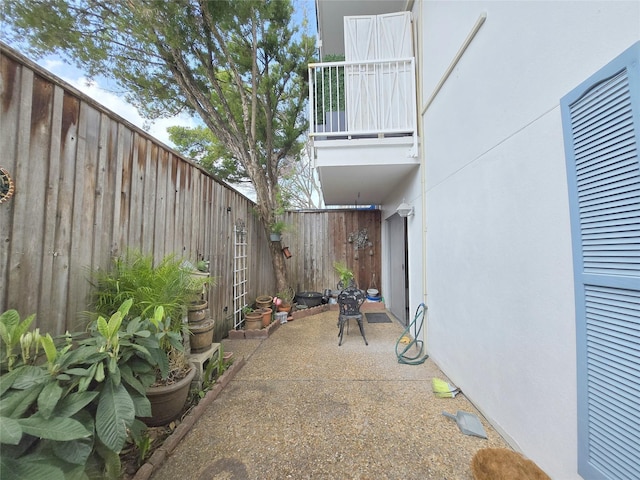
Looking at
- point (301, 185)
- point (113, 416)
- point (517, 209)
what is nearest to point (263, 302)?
point (113, 416)

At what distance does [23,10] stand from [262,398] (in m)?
4.47

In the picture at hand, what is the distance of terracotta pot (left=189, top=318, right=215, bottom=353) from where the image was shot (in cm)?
235

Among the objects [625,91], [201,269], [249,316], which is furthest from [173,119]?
[625,91]

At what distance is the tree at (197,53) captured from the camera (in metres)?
3.03

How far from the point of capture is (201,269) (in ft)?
9.23

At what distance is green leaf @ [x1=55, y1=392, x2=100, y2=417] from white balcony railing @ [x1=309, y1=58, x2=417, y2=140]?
331cm

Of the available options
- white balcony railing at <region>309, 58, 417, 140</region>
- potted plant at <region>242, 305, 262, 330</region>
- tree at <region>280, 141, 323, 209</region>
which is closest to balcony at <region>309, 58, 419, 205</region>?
white balcony railing at <region>309, 58, 417, 140</region>

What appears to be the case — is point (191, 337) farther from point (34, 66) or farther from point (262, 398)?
point (34, 66)

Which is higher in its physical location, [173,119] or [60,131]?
[173,119]

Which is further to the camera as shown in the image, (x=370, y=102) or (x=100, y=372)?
(x=370, y=102)

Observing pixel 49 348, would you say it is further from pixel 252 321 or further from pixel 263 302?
pixel 263 302

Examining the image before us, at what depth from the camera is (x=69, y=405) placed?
3.16ft

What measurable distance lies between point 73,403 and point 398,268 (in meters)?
4.38

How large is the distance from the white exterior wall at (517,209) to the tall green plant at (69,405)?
220cm
